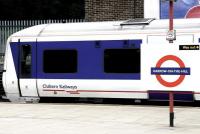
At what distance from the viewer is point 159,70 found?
14.0 m

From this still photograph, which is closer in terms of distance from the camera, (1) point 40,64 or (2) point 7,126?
(2) point 7,126

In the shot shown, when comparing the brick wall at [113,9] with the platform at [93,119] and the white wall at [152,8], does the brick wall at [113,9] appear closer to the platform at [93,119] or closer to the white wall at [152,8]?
the white wall at [152,8]

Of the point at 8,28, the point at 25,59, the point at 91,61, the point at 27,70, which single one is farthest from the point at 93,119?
the point at 8,28

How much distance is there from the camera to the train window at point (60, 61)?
20.2 meters

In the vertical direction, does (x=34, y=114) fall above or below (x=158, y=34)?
below

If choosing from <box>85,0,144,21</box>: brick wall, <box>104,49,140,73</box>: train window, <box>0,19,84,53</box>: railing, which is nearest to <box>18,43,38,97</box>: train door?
<box>104,49,140,73</box>: train window

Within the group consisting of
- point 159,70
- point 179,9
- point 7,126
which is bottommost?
point 7,126

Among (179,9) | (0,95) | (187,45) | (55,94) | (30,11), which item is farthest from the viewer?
(30,11)

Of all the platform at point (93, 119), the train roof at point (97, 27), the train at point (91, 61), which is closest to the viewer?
the platform at point (93, 119)

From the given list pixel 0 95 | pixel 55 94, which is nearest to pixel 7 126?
pixel 55 94

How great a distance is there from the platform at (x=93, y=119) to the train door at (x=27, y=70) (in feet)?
2.87

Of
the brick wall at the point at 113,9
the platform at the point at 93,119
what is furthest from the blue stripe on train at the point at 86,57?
the brick wall at the point at 113,9

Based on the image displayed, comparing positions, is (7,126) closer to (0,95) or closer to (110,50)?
(110,50)

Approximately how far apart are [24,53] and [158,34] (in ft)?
15.8
